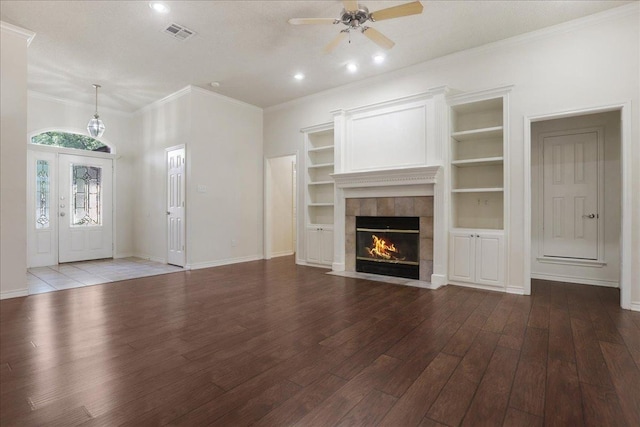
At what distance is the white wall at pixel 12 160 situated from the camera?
3.83 m

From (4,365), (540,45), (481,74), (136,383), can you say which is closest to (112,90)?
(4,365)

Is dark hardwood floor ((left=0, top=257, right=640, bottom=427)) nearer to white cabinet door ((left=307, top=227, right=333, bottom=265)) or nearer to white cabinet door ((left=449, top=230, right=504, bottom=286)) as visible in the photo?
white cabinet door ((left=449, top=230, right=504, bottom=286))

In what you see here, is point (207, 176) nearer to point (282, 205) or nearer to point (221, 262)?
point (221, 262)

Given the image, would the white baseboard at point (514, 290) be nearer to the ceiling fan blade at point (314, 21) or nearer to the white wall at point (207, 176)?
the ceiling fan blade at point (314, 21)

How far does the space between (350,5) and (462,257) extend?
341 centimetres

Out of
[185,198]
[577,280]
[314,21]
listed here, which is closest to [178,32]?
[314,21]

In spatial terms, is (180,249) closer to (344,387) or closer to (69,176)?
(69,176)

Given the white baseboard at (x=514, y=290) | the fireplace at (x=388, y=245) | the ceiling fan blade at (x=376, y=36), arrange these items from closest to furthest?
the ceiling fan blade at (x=376, y=36) → the white baseboard at (x=514, y=290) → the fireplace at (x=388, y=245)

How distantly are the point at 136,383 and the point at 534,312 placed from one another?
3.61 metres

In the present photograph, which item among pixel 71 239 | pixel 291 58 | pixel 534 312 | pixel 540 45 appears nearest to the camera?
pixel 534 312

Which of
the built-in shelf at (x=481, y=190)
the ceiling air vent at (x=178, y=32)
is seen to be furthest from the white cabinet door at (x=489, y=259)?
the ceiling air vent at (x=178, y=32)

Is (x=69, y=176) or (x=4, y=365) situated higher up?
(x=69, y=176)

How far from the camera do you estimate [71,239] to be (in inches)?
259

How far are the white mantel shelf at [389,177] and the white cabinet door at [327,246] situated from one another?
0.97m
